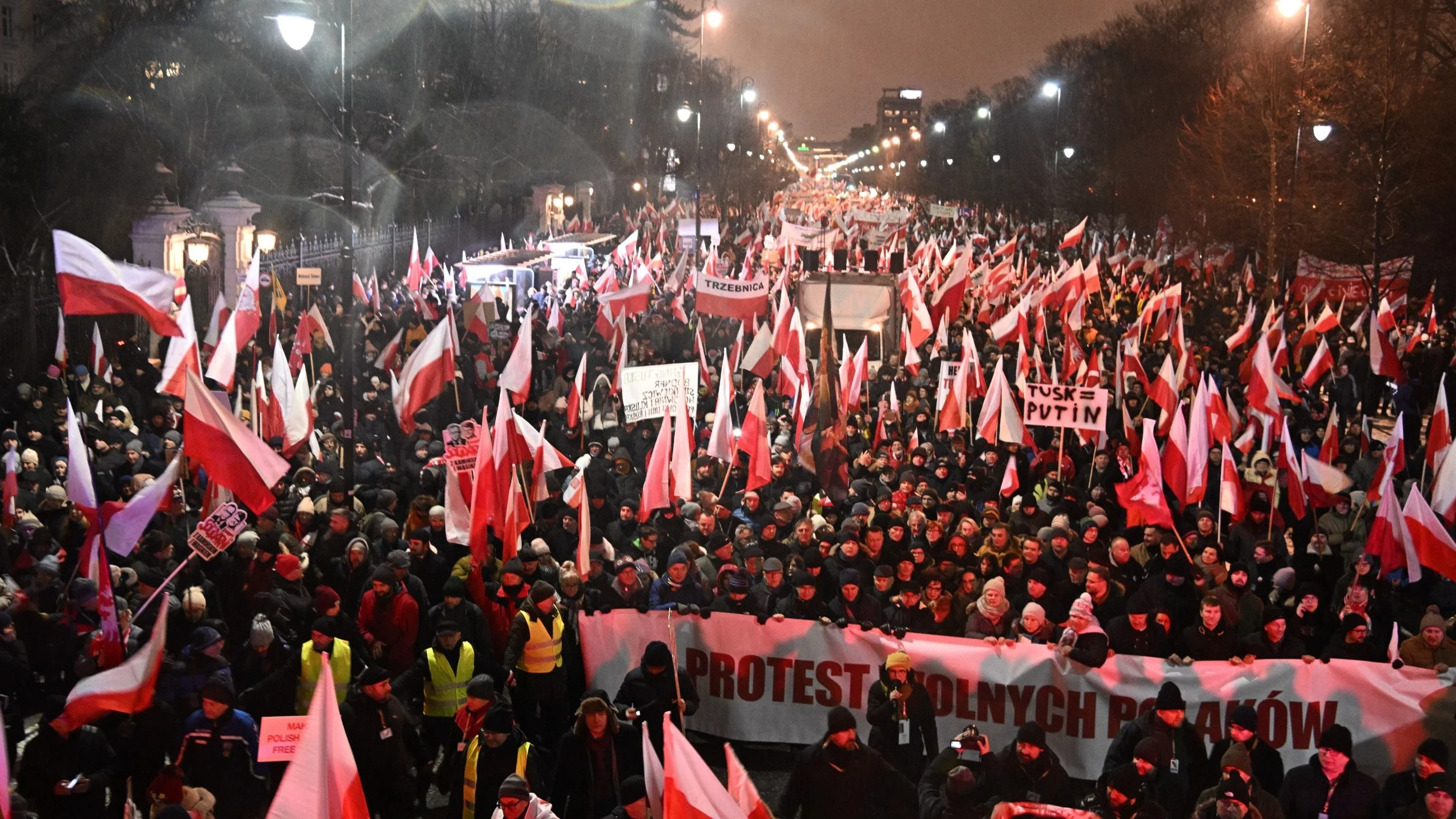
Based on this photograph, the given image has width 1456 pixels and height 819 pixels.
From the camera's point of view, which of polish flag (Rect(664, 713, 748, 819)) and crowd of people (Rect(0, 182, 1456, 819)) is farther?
crowd of people (Rect(0, 182, 1456, 819))

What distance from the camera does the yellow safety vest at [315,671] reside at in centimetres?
772

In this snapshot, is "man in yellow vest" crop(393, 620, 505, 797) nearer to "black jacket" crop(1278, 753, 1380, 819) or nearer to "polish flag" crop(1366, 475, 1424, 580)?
"black jacket" crop(1278, 753, 1380, 819)

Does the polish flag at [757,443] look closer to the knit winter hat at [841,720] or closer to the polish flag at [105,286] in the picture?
the polish flag at [105,286]

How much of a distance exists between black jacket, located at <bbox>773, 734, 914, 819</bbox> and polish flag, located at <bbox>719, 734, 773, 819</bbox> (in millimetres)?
1018

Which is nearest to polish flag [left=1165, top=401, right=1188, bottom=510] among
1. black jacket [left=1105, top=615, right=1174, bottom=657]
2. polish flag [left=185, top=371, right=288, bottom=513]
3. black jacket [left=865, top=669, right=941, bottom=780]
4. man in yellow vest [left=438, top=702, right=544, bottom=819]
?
black jacket [left=1105, top=615, right=1174, bottom=657]

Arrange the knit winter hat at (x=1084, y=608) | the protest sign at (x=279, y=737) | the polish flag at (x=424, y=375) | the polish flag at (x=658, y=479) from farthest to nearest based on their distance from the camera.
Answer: the polish flag at (x=424, y=375), the polish flag at (x=658, y=479), the knit winter hat at (x=1084, y=608), the protest sign at (x=279, y=737)

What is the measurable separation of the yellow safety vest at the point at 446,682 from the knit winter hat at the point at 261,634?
0.88 meters

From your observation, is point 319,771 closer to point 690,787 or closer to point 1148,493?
point 690,787

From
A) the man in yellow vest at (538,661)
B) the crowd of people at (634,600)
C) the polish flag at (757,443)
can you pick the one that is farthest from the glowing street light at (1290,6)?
the man in yellow vest at (538,661)

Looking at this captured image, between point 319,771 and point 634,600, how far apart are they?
3897mm

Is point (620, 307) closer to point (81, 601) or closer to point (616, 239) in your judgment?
point (81, 601)

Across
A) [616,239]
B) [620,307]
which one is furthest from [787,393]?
[616,239]

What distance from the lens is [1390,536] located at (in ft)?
33.6

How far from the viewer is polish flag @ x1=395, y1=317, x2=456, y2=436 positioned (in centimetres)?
1398
